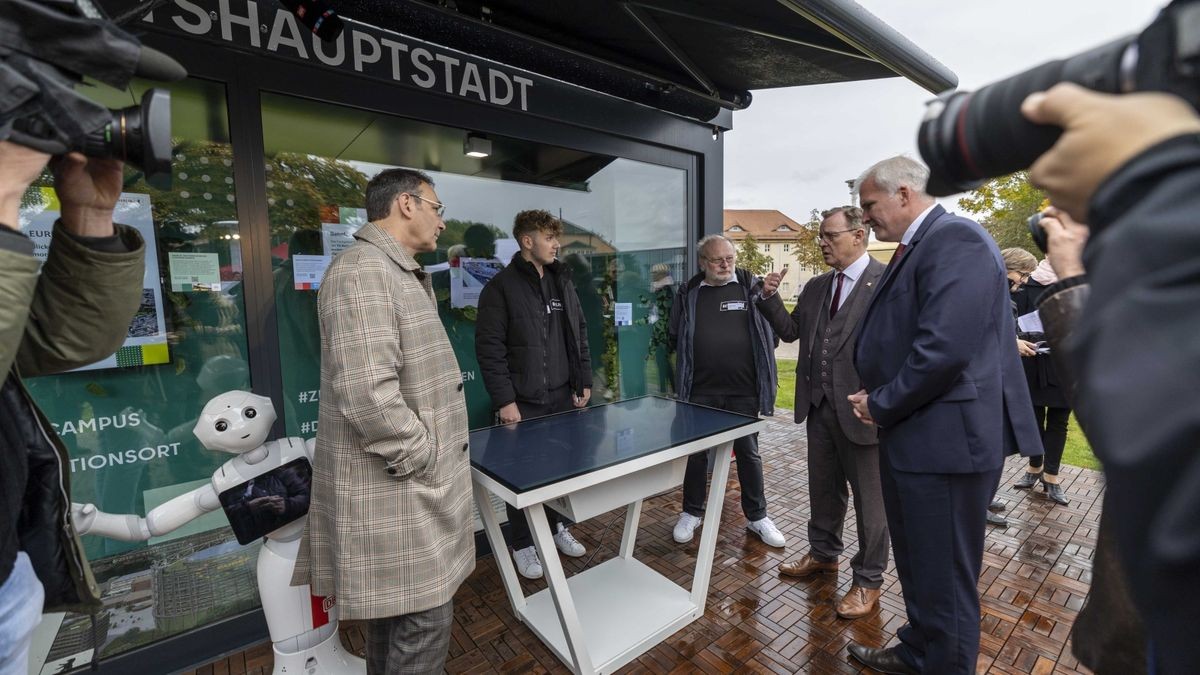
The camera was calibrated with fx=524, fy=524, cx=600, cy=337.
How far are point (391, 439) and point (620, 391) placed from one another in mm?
2982

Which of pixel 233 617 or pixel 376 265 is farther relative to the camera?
pixel 233 617

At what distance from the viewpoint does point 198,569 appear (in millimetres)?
2615

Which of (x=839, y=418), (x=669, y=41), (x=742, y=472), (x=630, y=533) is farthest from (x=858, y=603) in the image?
(x=669, y=41)

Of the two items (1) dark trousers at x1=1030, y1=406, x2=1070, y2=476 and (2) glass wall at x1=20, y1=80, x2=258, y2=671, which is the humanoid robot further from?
(1) dark trousers at x1=1030, y1=406, x2=1070, y2=476

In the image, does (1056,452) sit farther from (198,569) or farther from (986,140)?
(198,569)

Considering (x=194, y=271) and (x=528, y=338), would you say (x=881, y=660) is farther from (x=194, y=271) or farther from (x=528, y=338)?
(x=194, y=271)

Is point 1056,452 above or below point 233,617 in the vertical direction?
above

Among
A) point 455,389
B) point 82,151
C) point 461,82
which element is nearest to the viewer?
point 82,151

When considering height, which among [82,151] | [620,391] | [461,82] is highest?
[461,82]

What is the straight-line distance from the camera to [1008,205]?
11930mm

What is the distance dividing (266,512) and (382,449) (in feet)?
2.28

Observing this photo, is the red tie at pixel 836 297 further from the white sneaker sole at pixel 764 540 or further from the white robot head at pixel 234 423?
the white robot head at pixel 234 423

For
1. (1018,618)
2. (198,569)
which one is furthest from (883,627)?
(198,569)

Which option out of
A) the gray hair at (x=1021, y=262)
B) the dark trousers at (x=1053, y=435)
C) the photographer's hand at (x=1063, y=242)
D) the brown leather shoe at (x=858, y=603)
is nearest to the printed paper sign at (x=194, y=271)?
the photographer's hand at (x=1063, y=242)
